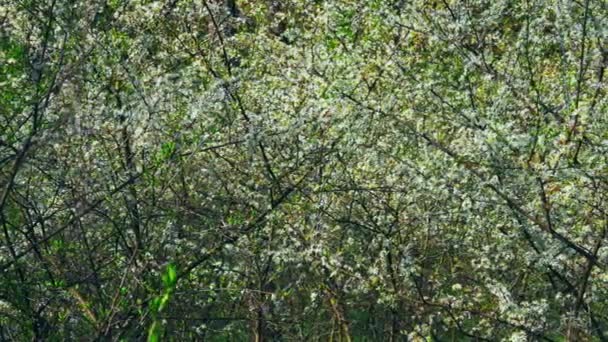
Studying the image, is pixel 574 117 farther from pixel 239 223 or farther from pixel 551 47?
pixel 239 223

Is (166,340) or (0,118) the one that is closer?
(0,118)

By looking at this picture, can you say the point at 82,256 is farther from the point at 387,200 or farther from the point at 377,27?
the point at 377,27

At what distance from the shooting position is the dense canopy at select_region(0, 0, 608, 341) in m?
7.13

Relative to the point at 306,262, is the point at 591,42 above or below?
above

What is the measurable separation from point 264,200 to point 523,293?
246 cm

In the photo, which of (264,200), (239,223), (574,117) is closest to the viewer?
(574,117)

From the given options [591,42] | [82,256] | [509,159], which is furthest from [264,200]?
[591,42]

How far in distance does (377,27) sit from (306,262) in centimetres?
231

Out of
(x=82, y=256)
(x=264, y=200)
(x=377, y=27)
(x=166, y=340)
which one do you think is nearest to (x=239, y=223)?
(x=264, y=200)

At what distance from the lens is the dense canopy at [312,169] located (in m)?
7.13

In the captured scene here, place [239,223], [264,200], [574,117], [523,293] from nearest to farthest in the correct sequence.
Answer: [574,117]
[239,223]
[264,200]
[523,293]

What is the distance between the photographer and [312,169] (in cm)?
855

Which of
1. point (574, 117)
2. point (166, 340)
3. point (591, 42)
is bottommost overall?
point (166, 340)

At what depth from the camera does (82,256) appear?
26.8ft
